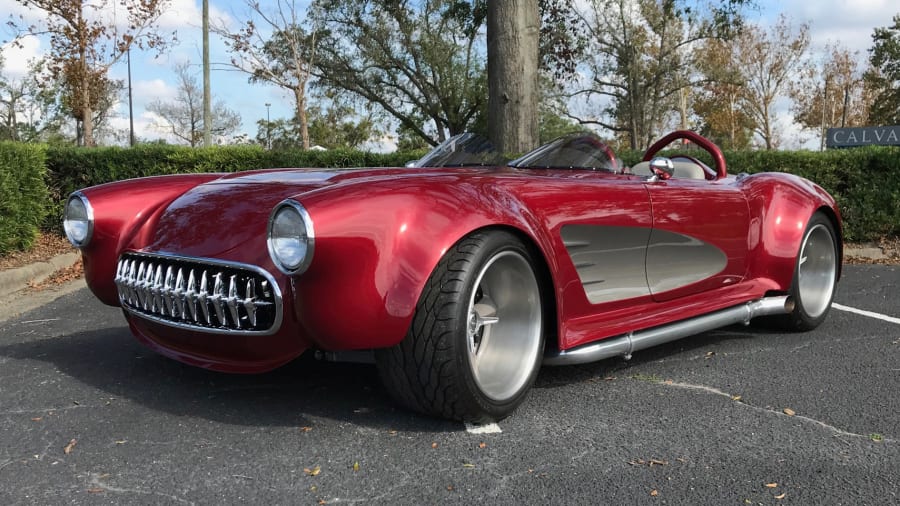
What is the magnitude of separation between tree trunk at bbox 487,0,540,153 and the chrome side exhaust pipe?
5.41 m

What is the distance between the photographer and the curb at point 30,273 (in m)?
6.41

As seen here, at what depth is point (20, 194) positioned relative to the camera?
24.9 feet

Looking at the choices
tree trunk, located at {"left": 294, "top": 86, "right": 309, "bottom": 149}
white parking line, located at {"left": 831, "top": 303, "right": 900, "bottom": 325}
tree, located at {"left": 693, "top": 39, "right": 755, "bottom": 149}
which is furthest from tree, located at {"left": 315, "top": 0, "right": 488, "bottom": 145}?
white parking line, located at {"left": 831, "top": 303, "right": 900, "bottom": 325}

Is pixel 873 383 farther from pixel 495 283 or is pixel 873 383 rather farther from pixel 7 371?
pixel 7 371

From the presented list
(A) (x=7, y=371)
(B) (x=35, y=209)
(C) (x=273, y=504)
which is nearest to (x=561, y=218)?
(C) (x=273, y=504)

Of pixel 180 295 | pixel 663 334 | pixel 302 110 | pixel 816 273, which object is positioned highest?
pixel 302 110

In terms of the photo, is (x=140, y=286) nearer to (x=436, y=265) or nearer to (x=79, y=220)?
(x=79, y=220)

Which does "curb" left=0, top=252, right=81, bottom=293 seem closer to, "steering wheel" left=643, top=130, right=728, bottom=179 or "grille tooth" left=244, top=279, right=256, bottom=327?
"grille tooth" left=244, top=279, right=256, bottom=327

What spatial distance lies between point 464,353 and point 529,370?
441 mm

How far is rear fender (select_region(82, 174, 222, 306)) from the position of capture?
10.8 ft

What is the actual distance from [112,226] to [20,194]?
5220mm

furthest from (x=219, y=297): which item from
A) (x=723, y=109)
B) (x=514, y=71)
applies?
(x=723, y=109)

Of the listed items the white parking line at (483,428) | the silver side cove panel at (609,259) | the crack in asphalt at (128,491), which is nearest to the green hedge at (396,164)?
the silver side cove panel at (609,259)

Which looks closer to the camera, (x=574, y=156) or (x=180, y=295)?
(x=180, y=295)
